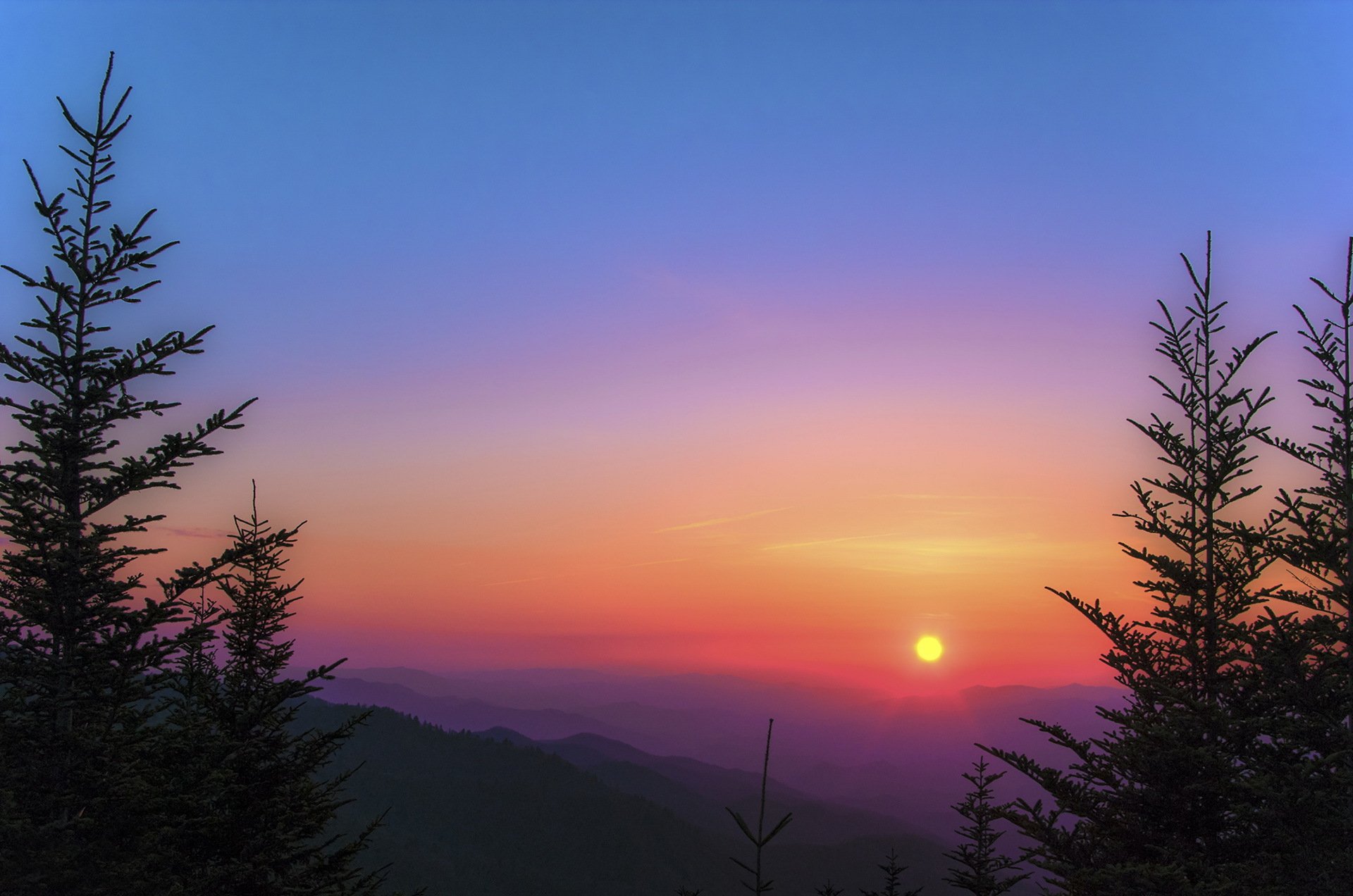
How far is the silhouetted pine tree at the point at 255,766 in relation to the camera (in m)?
13.3

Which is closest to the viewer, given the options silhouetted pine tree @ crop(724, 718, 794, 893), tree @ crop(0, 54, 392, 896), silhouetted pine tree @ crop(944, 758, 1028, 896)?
silhouetted pine tree @ crop(724, 718, 794, 893)

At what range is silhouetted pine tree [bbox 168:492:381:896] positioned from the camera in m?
13.3

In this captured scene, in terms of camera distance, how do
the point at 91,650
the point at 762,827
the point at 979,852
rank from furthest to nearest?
the point at 979,852 → the point at 91,650 → the point at 762,827

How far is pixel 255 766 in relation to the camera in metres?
14.2

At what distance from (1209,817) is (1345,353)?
29.4ft

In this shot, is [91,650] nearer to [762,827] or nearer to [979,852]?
[762,827]

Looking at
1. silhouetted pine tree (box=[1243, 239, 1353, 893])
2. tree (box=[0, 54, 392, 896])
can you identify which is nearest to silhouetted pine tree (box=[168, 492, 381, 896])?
tree (box=[0, 54, 392, 896])

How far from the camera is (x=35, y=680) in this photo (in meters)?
11.8

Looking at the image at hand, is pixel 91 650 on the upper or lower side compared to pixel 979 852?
upper

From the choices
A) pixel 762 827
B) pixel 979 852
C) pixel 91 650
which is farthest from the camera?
pixel 979 852

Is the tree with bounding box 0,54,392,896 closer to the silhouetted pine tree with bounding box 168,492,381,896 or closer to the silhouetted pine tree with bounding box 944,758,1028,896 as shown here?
the silhouetted pine tree with bounding box 168,492,381,896

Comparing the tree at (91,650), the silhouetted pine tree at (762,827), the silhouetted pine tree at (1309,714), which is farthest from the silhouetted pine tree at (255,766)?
the silhouetted pine tree at (1309,714)

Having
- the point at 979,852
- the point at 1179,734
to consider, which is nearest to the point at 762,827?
the point at 1179,734

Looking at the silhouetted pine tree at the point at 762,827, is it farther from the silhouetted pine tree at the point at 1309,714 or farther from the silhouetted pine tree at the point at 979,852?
the silhouetted pine tree at the point at 979,852
